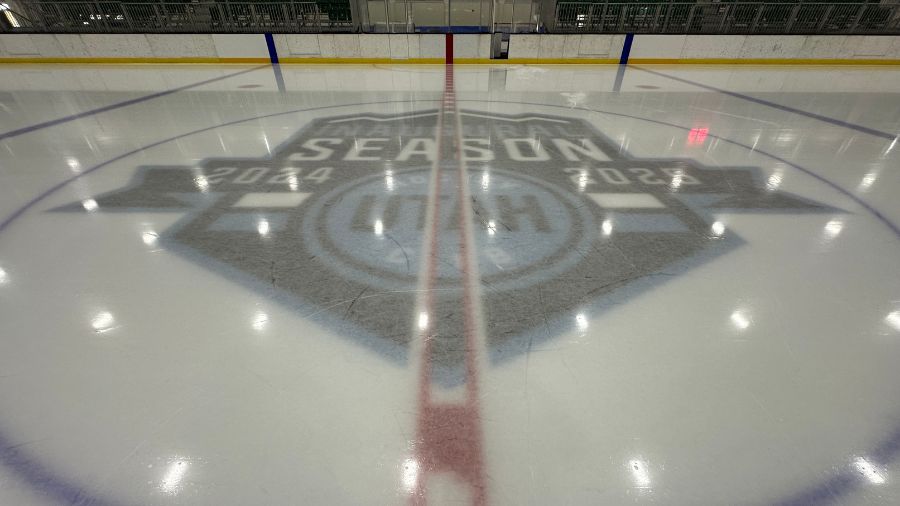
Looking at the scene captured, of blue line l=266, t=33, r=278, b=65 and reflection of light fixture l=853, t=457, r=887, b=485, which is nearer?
reflection of light fixture l=853, t=457, r=887, b=485

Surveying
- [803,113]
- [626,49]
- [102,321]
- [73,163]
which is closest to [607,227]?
[102,321]

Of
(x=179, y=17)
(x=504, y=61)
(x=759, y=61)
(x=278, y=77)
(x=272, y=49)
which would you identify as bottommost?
(x=278, y=77)

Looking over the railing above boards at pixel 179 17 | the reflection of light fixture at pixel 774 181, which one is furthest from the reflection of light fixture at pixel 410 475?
the railing above boards at pixel 179 17

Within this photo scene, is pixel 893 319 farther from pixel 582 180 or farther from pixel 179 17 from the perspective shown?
pixel 179 17

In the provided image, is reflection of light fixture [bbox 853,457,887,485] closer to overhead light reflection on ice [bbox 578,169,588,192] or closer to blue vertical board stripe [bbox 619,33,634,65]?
overhead light reflection on ice [bbox 578,169,588,192]

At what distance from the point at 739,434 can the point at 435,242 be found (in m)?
2.01

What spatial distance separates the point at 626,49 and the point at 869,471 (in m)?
15.2

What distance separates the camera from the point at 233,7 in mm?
13414

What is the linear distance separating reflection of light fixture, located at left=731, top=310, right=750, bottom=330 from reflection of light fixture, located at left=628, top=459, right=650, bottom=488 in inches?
45.0

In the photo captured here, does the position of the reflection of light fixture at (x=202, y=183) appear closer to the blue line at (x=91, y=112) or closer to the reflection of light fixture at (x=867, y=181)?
the blue line at (x=91, y=112)

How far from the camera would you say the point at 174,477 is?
135 centimetres

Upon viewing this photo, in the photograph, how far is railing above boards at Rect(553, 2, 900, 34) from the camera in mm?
12266

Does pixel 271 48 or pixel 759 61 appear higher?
pixel 271 48

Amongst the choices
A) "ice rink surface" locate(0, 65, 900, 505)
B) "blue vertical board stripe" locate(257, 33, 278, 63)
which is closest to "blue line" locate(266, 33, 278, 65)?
"blue vertical board stripe" locate(257, 33, 278, 63)
